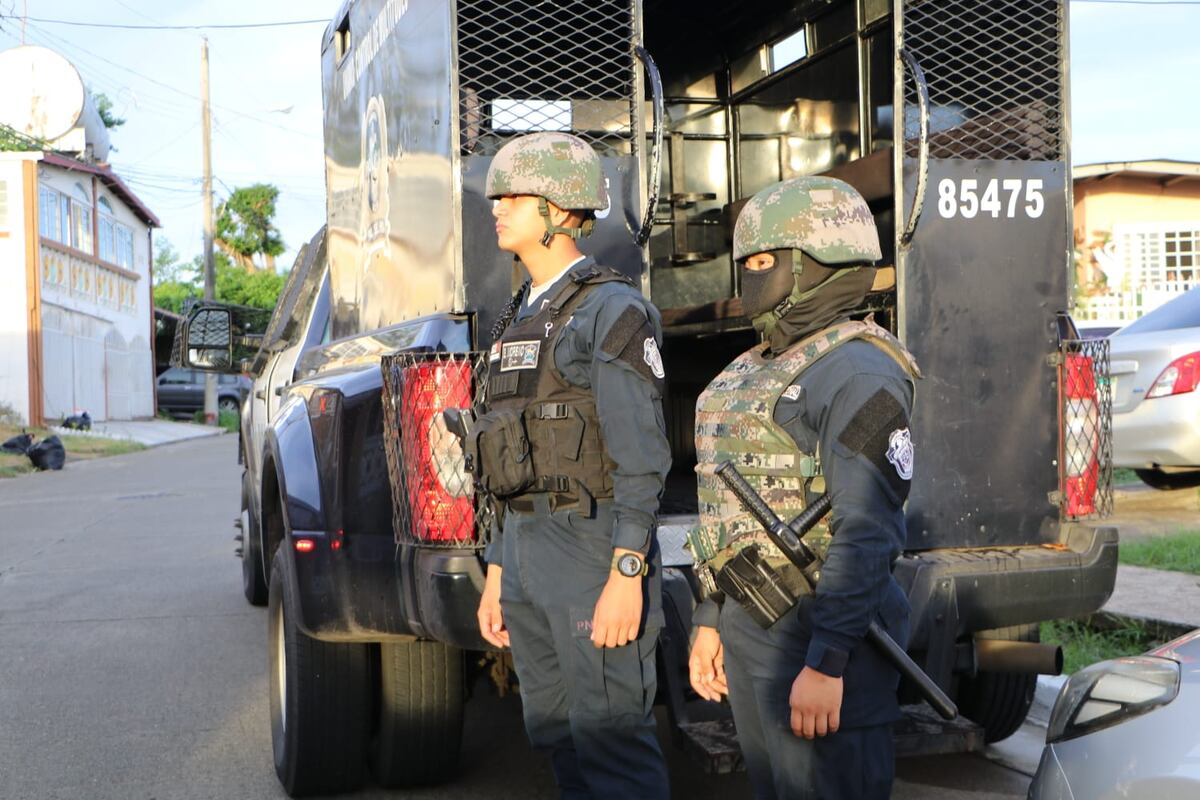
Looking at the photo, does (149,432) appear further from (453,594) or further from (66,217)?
(453,594)

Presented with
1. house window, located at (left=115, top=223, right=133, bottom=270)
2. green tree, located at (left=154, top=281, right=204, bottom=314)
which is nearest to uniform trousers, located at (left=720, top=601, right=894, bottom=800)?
house window, located at (left=115, top=223, right=133, bottom=270)

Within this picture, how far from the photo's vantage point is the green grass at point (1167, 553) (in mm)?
7845

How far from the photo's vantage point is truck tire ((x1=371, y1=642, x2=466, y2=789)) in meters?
4.39

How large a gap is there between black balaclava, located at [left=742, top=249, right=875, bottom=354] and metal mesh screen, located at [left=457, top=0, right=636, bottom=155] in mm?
1659

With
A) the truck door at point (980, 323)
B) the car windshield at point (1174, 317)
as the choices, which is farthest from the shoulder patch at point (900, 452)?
the car windshield at point (1174, 317)

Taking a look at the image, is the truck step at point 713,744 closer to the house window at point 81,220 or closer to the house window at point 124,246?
the house window at point 81,220

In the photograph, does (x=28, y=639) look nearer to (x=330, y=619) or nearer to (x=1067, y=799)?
(x=330, y=619)

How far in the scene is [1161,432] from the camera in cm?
933

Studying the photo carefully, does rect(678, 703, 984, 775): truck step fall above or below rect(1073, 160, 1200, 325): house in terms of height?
below

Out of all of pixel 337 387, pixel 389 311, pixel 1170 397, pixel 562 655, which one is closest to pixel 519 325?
pixel 562 655

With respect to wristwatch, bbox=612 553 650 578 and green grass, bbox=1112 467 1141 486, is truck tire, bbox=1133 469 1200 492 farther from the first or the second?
wristwatch, bbox=612 553 650 578

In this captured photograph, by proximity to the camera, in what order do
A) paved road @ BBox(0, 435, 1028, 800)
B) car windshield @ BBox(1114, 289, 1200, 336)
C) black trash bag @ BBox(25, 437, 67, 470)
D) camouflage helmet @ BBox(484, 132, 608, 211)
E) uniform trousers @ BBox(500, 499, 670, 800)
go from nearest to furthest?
uniform trousers @ BBox(500, 499, 670, 800)
camouflage helmet @ BBox(484, 132, 608, 211)
paved road @ BBox(0, 435, 1028, 800)
car windshield @ BBox(1114, 289, 1200, 336)
black trash bag @ BBox(25, 437, 67, 470)

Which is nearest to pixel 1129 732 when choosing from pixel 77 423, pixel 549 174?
pixel 549 174

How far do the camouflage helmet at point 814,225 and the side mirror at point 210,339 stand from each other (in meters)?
5.40
